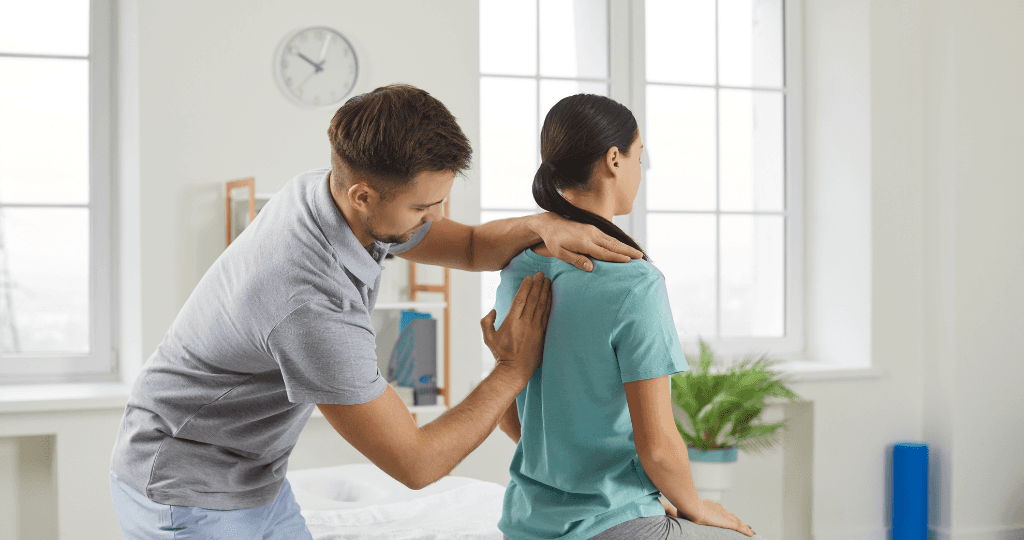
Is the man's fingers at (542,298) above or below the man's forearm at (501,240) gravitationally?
below

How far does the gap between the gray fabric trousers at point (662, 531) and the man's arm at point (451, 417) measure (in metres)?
0.24

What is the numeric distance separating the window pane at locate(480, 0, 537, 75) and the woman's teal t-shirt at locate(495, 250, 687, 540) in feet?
8.77

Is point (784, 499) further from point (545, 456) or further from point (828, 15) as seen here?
point (545, 456)

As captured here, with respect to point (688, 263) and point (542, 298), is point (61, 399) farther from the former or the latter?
point (688, 263)

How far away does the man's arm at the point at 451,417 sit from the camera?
119cm

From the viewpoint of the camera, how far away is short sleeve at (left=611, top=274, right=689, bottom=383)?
1.12 metres

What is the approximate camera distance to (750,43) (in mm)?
4078

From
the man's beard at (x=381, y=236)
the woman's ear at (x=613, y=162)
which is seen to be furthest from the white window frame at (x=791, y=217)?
the man's beard at (x=381, y=236)

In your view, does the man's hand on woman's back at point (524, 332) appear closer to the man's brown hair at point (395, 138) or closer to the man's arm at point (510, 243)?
the man's arm at point (510, 243)

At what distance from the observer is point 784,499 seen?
12.8 feet

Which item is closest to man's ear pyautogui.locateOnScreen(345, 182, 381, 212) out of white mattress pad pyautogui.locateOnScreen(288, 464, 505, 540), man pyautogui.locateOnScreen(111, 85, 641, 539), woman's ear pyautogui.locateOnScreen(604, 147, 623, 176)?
man pyautogui.locateOnScreen(111, 85, 641, 539)

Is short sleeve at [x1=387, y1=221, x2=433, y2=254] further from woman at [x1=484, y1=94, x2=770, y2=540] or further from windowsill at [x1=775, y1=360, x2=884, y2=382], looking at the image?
windowsill at [x1=775, y1=360, x2=884, y2=382]

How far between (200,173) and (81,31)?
0.87 metres

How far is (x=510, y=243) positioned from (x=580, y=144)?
0.82ft
